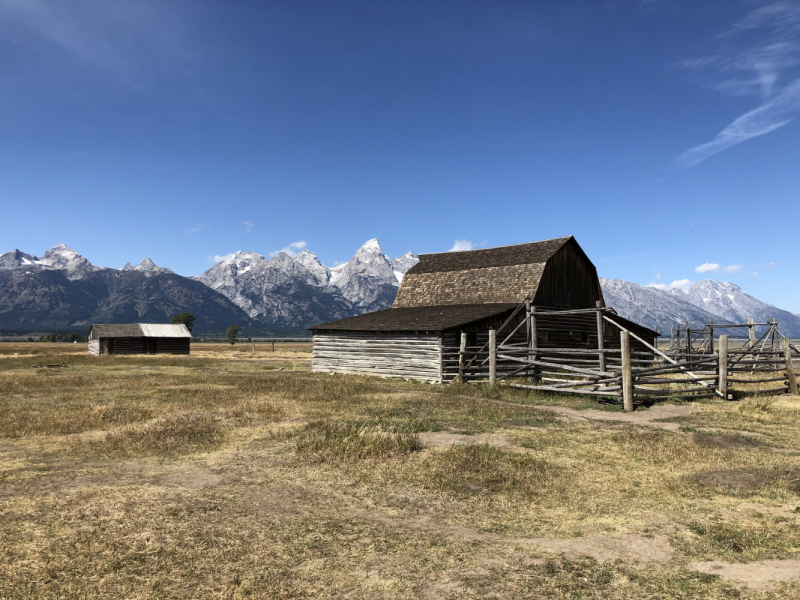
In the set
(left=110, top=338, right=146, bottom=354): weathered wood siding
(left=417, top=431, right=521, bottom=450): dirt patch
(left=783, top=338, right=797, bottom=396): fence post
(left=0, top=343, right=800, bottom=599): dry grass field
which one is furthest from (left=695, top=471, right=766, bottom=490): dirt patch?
(left=110, top=338, right=146, bottom=354): weathered wood siding

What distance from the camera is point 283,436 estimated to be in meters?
12.1

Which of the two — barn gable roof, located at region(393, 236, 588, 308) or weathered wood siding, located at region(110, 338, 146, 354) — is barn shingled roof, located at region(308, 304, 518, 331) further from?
weathered wood siding, located at region(110, 338, 146, 354)

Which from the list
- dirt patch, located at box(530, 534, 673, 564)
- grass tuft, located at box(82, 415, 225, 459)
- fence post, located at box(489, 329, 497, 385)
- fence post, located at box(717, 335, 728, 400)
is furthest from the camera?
fence post, located at box(489, 329, 497, 385)

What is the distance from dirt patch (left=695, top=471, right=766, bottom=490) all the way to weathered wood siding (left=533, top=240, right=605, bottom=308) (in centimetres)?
2113

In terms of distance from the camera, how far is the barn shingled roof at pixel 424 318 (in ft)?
87.4

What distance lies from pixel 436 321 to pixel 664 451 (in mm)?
17625

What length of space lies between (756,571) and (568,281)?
28831 millimetres

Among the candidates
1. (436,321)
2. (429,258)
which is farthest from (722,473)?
(429,258)

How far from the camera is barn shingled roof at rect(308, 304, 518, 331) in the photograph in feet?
87.4

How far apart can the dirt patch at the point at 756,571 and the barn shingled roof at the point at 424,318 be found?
65.2 ft

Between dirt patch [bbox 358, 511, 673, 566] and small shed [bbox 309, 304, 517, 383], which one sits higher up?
small shed [bbox 309, 304, 517, 383]

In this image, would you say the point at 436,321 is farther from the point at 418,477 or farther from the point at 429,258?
the point at 418,477

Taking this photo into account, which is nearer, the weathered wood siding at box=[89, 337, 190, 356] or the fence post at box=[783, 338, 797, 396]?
the fence post at box=[783, 338, 797, 396]

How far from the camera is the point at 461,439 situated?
12008 mm
